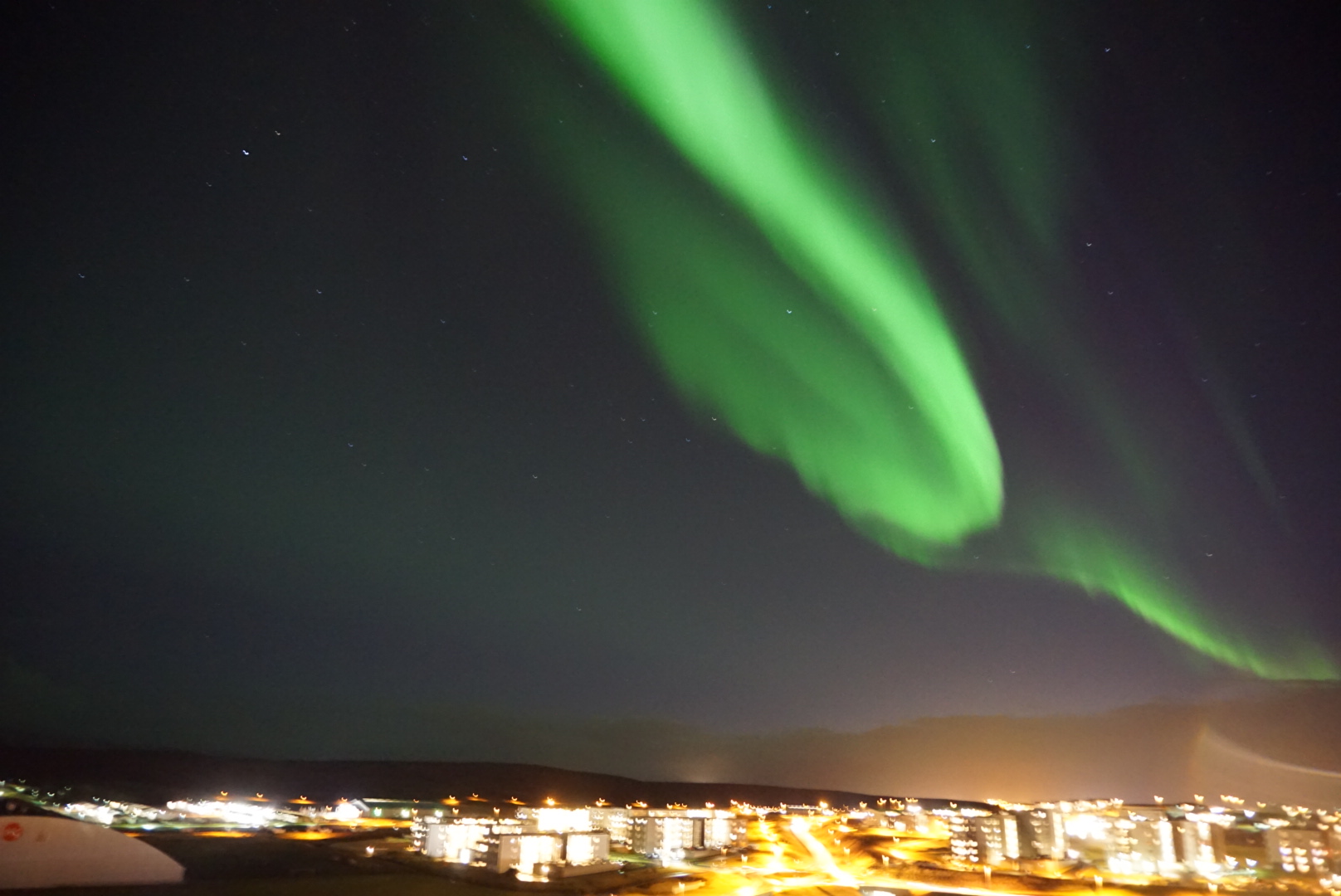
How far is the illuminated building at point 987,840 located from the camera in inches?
2110

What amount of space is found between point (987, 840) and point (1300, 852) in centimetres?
1738

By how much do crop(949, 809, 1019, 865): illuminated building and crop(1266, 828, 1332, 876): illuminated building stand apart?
14.6 meters

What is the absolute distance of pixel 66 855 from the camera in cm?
2873

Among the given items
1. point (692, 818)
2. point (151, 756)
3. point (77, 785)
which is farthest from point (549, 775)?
point (692, 818)

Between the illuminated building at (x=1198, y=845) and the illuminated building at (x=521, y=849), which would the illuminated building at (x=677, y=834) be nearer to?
the illuminated building at (x=521, y=849)

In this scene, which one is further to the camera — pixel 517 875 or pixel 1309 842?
pixel 1309 842

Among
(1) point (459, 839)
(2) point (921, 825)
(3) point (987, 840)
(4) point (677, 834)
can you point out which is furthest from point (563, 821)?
(2) point (921, 825)

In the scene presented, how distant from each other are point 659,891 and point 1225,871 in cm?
3671

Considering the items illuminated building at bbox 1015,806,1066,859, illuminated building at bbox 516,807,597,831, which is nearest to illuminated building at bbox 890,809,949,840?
illuminated building at bbox 1015,806,1066,859

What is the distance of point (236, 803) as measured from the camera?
89375 mm

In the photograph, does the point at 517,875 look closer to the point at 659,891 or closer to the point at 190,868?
the point at 659,891

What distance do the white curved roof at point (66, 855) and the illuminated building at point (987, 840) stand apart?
1860 inches

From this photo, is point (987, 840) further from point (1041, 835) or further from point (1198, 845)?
point (1198, 845)

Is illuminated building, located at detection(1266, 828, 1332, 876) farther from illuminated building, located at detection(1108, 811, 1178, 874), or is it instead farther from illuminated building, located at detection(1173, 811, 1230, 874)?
illuminated building, located at detection(1108, 811, 1178, 874)
